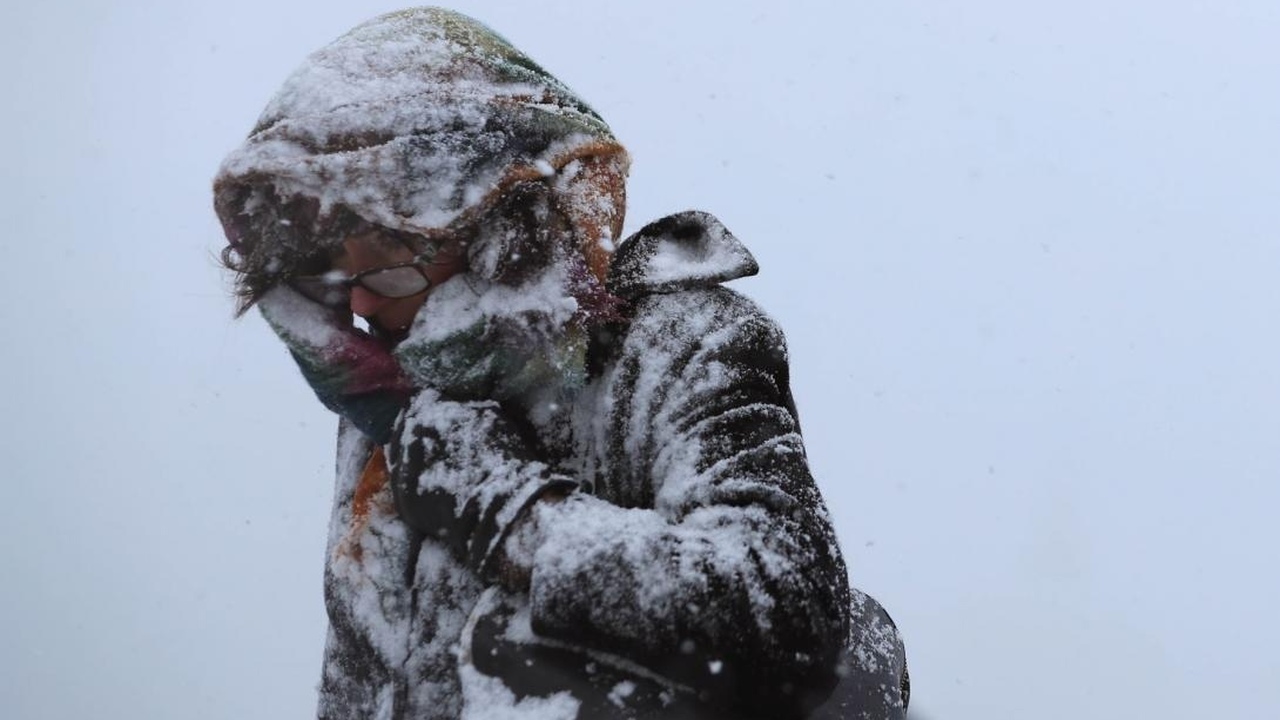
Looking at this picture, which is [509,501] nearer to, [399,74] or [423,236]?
[423,236]

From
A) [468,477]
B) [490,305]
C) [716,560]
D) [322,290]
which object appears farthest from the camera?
[322,290]

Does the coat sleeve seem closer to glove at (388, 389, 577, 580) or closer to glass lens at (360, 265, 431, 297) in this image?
glove at (388, 389, 577, 580)

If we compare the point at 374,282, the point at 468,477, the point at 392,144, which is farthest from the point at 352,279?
the point at 468,477

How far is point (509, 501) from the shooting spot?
1.42 m

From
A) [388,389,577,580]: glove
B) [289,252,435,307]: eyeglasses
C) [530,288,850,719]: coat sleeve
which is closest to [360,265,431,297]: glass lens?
[289,252,435,307]: eyeglasses

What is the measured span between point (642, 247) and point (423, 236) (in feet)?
1.10

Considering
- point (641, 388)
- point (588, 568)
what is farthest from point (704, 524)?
point (641, 388)

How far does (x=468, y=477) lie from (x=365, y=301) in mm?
356

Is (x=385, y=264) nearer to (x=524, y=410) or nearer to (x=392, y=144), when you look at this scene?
(x=392, y=144)

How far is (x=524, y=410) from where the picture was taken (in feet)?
5.34

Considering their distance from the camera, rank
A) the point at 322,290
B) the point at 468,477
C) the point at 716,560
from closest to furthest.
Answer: the point at 716,560, the point at 468,477, the point at 322,290

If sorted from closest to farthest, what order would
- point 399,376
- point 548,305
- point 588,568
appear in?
point 588,568 < point 548,305 < point 399,376

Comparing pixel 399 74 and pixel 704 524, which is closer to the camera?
pixel 704 524

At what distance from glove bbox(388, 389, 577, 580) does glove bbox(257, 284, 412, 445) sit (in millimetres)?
118
